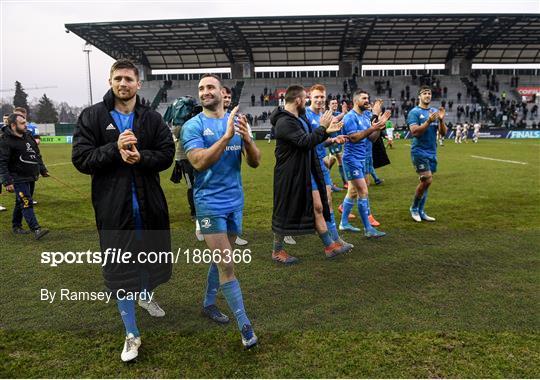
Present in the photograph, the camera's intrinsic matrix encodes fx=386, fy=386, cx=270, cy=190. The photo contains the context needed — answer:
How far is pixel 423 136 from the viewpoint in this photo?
651cm

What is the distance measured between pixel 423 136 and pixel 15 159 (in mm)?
6644

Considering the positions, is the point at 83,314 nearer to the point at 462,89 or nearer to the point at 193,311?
the point at 193,311

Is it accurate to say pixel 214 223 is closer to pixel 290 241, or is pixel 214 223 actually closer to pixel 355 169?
pixel 290 241

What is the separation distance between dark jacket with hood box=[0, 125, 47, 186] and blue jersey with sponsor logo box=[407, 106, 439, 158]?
20.5ft

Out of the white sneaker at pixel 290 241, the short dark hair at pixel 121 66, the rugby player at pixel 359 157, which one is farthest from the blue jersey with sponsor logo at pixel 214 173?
the rugby player at pixel 359 157

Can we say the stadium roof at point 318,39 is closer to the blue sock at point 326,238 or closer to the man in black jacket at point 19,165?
the man in black jacket at point 19,165

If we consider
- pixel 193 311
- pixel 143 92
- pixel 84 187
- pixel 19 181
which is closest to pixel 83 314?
pixel 193 311

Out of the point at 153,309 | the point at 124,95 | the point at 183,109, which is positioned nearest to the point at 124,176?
the point at 124,95

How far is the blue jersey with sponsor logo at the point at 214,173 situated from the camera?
3.05 m

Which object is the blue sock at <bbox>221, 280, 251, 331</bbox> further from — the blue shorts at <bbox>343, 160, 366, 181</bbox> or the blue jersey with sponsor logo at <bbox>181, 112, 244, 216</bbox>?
the blue shorts at <bbox>343, 160, 366, 181</bbox>

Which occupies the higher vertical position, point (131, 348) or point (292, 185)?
point (292, 185)

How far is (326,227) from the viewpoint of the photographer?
4.92 metres

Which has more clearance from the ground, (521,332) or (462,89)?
(462,89)

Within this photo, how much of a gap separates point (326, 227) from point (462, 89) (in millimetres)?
46496
